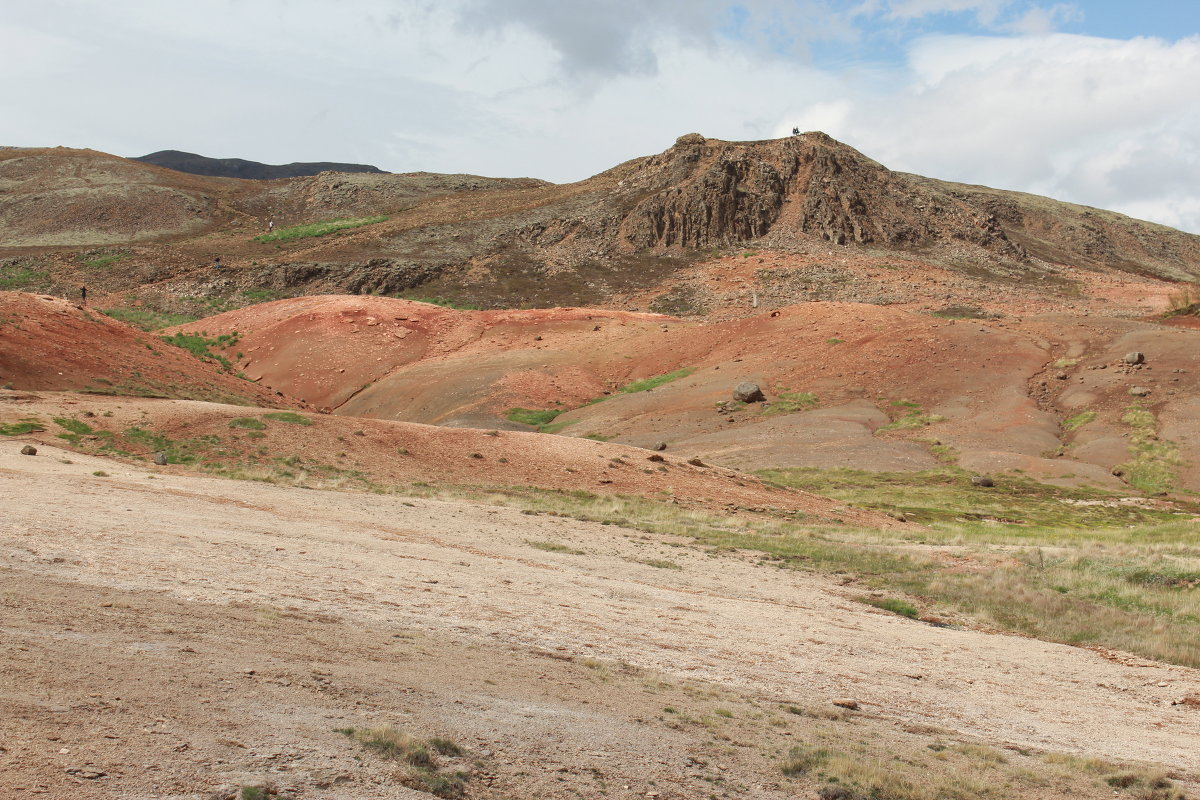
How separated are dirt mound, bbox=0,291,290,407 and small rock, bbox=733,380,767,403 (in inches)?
758

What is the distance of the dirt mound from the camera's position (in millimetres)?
29719

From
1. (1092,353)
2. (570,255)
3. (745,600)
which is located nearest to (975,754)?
(745,600)

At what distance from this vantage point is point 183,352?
38625mm

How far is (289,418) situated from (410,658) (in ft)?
66.1

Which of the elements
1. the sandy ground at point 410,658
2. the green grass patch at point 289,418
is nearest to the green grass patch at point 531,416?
the green grass patch at point 289,418

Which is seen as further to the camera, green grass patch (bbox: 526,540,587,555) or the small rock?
the small rock

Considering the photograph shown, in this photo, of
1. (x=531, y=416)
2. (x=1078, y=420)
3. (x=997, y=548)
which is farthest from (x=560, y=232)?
(x=997, y=548)

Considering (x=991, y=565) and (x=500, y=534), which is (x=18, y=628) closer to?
(x=500, y=534)

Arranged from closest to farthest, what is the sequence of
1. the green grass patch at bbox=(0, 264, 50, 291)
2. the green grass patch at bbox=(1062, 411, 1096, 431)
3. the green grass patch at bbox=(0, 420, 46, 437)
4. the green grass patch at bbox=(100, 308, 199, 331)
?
the green grass patch at bbox=(0, 420, 46, 437) → the green grass patch at bbox=(1062, 411, 1096, 431) → the green grass patch at bbox=(100, 308, 199, 331) → the green grass patch at bbox=(0, 264, 50, 291)

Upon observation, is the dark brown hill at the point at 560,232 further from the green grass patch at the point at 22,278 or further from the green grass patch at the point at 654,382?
the green grass patch at the point at 654,382

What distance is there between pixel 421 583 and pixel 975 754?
23.0 ft

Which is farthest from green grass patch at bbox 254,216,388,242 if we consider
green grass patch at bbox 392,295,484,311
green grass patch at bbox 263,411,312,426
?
green grass patch at bbox 263,411,312,426

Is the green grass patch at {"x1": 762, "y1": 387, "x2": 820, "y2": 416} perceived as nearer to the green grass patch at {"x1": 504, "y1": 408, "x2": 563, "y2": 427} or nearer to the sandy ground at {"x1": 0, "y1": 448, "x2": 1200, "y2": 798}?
the green grass patch at {"x1": 504, "y1": 408, "x2": 563, "y2": 427}

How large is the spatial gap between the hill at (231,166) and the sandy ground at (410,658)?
156 metres
